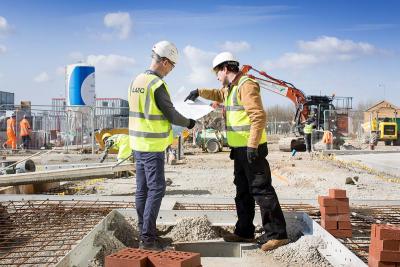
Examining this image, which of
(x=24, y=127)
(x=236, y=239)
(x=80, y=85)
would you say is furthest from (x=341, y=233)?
(x=24, y=127)

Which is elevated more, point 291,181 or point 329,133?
point 329,133

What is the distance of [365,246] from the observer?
183 inches

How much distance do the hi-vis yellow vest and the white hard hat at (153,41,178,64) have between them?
23 centimetres

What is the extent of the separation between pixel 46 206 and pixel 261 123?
3179mm

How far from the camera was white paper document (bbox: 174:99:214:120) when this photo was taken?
5688mm

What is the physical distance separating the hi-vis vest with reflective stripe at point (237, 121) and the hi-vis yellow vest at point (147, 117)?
78cm

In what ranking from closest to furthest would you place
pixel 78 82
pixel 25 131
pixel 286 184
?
pixel 286 184 → pixel 78 82 → pixel 25 131

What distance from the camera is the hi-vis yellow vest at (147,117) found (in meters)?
4.52

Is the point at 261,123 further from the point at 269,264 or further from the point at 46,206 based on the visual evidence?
the point at 46,206

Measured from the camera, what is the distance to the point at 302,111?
2328 centimetres

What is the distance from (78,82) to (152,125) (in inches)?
537

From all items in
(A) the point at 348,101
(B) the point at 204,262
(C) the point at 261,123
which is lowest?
(B) the point at 204,262

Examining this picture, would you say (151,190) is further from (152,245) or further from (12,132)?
(12,132)

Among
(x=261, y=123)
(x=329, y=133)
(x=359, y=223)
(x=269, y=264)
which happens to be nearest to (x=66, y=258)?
(x=269, y=264)
